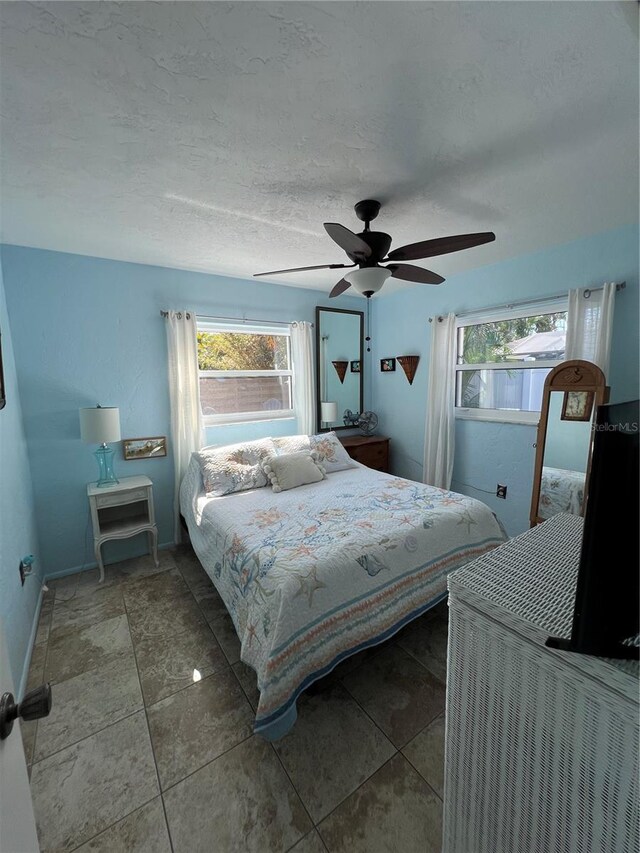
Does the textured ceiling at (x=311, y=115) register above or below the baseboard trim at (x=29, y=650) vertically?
above

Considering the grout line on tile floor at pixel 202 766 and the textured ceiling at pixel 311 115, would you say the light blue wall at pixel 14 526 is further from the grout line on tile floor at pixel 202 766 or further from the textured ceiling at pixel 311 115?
the textured ceiling at pixel 311 115

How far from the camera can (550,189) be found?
70.6 inches

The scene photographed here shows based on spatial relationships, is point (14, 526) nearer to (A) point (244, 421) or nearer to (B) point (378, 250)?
(A) point (244, 421)

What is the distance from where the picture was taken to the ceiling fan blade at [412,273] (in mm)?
1894

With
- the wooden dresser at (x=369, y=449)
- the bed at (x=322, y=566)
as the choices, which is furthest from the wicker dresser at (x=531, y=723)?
the wooden dresser at (x=369, y=449)

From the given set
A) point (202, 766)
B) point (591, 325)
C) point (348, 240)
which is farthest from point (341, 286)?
point (202, 766)

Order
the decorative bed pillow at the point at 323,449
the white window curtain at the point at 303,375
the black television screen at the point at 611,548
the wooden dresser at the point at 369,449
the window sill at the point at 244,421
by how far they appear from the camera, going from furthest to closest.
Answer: the wooden dresser at the point at 369,449 < the white window curtain at the point at 303,375 < the window sill at the point at 244,421 < the decorative bed pillow at the point at 323,449 < the black television screen at the point at 611,548

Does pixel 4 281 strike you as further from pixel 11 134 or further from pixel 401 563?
pixel 401 563

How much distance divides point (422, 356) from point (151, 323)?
2.67 meters

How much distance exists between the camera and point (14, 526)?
1.86m

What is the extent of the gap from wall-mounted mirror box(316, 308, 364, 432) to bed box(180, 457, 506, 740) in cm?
155

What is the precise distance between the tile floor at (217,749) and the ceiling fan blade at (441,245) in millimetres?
2125

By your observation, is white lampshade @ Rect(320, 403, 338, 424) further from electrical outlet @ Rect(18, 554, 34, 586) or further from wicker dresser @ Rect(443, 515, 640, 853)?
wicker dresser @ Rect(443, 515, 640, 853)

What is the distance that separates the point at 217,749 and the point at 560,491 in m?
2.65
